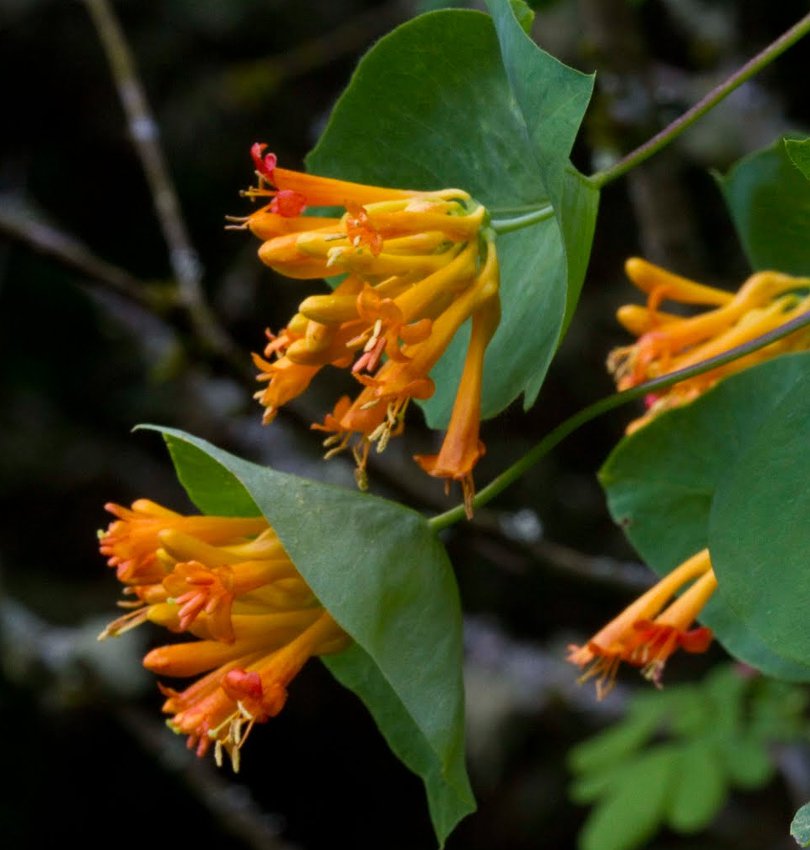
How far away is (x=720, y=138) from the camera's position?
5.31 feet

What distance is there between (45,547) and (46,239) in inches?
43.2

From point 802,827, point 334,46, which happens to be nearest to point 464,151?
point 802,827

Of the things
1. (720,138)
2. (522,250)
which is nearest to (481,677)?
(720,138)

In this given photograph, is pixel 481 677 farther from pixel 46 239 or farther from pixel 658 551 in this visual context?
pixel 658 551

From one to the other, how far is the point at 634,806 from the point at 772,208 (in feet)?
1.63

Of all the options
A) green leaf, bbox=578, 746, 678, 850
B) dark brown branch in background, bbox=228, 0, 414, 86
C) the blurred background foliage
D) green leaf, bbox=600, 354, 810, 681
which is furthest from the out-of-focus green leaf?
dark brown branch in background, bbox=228, 0, 414, 86

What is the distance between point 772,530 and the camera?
1.51 feet

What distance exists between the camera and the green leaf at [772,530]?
441mm

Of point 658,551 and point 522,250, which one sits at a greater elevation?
point 522,250

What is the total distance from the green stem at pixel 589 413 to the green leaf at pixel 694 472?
49mm

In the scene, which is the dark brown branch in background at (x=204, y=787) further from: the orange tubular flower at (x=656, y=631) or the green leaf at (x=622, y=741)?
the orange tubular flower at (x=656, y=631)

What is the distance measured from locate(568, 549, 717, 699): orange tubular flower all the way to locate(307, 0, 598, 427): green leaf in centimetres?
11

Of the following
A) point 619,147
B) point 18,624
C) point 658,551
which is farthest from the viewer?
point 18,624

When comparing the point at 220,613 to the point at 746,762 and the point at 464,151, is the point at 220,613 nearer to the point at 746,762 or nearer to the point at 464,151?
the point at 464,151
